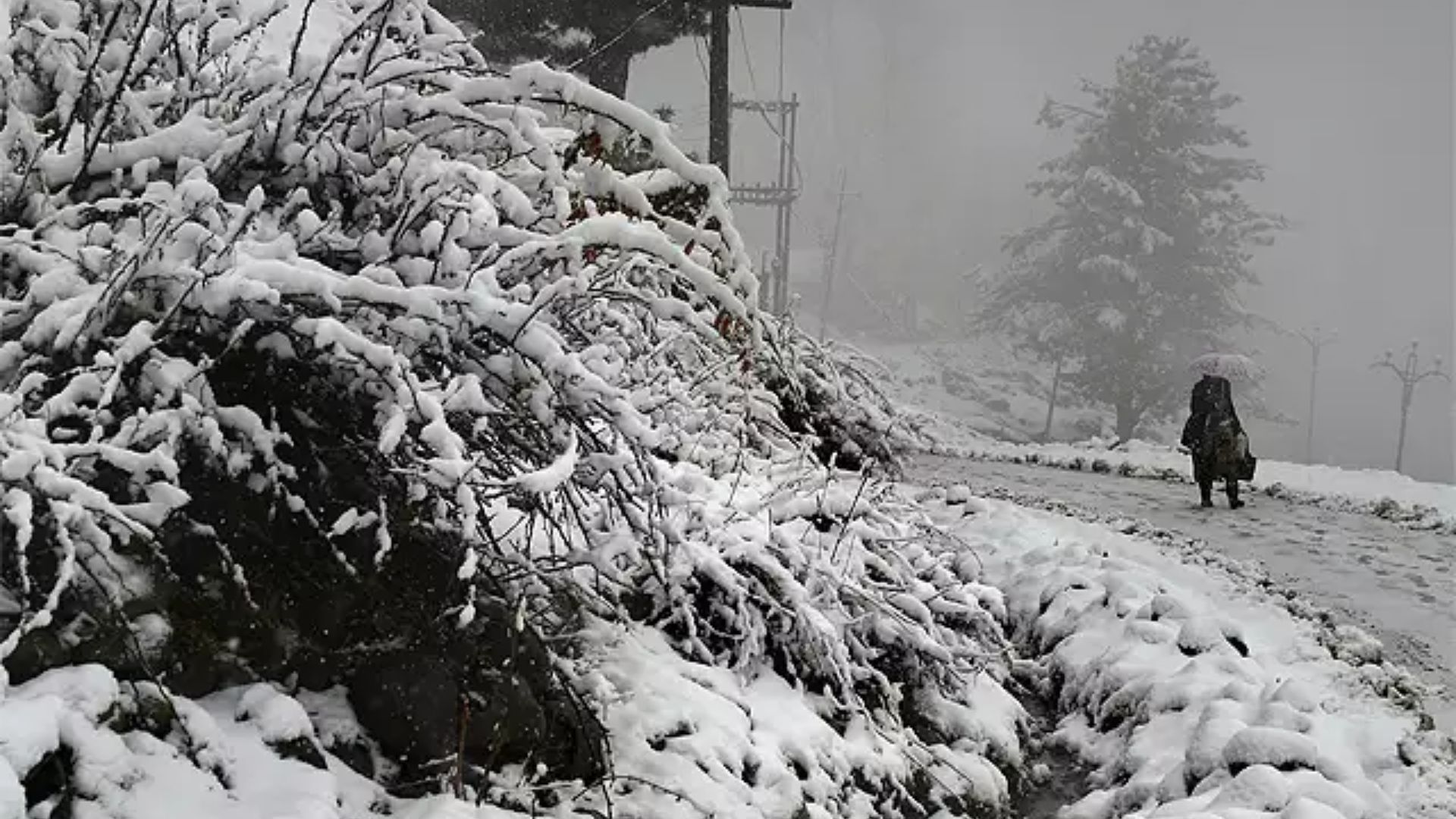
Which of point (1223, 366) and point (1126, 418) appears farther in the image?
point (1126, 418)

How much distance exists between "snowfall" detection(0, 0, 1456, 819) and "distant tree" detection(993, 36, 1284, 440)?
23.2m

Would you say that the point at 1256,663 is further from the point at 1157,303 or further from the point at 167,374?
the point at 1157,303

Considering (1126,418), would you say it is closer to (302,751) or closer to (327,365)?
(327,365)

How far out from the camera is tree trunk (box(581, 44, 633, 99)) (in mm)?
15922

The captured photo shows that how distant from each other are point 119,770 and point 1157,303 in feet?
103

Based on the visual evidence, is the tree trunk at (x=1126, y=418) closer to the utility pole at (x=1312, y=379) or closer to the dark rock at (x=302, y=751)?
the utility pole at (x=1312, y=379)

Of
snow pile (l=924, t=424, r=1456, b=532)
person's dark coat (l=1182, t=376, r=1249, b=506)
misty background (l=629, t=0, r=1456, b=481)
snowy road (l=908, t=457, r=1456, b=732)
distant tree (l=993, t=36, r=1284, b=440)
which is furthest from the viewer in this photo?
misty background (l=629, t=0, r=1456, b=481)

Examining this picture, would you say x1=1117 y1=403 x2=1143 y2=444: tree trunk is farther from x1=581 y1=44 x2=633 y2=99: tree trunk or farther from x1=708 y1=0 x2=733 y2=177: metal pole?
x1=581 y1=44 x2=633 y2=99: tree trunk

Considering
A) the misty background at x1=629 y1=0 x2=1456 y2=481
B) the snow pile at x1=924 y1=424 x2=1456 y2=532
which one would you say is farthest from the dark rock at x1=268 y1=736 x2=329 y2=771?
the misty background at x1=629 y1=0 x2=1456 y2=481

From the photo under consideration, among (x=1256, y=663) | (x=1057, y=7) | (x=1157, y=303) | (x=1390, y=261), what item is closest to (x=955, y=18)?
(x=1057, y=7)

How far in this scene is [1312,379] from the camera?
187ft

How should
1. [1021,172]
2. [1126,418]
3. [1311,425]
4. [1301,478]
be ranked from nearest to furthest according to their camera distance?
1. [1301,478]
2. [1126,418]
3. [1311,425]
4. [1021,172]

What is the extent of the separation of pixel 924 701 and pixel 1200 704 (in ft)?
4.32

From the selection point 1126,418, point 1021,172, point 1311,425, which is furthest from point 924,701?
point 1021,172
